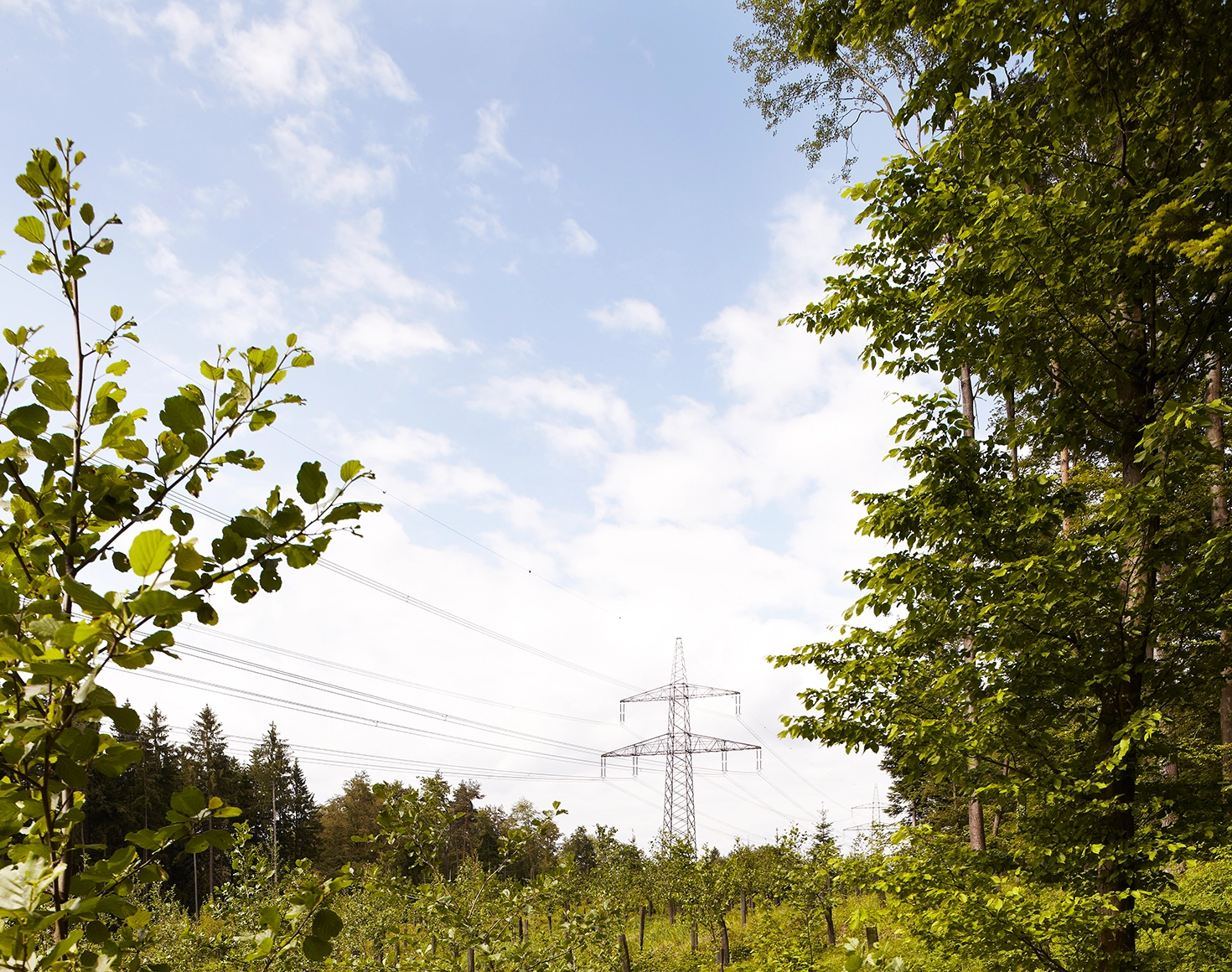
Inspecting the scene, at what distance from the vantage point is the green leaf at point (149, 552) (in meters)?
0.99

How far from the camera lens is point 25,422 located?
43.4 inches

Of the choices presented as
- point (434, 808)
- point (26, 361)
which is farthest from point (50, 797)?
point (434, 808)

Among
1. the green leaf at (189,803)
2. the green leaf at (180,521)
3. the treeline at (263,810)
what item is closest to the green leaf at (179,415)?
the green leaf at (180,521)

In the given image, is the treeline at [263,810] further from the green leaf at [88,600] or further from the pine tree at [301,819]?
the green leaf at [88,600]

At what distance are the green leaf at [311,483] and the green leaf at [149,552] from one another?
0.76 ft

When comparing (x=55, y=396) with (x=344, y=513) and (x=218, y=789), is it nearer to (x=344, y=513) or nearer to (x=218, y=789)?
(x=344, y=513)

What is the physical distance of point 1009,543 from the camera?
477 centimetres

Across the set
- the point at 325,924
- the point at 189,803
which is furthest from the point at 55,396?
the point at 325,924

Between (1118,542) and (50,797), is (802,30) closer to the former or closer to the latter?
(1118,542)

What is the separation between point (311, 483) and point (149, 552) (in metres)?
0.28

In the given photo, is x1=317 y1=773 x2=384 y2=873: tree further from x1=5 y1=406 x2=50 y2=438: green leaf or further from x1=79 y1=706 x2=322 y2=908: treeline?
x1=5 y1=406 x2=50 y2=438: green leaf

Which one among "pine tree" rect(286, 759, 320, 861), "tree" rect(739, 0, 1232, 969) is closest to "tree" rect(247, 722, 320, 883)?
"pine tree" rect(286, 759, 320, 861)

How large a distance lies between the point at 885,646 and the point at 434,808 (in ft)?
11.3

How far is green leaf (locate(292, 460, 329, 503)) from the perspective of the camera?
1.19m
